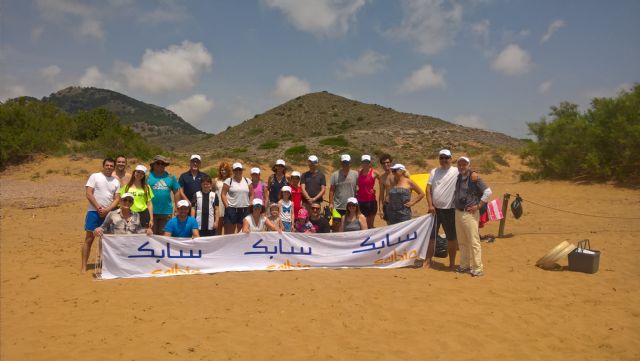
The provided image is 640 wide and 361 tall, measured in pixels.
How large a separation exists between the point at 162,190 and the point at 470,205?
4.76 metres

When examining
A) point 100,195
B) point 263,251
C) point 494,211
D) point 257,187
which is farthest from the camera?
point 494,211

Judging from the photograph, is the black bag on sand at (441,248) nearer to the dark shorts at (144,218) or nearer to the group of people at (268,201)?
the group of people at (268,201)

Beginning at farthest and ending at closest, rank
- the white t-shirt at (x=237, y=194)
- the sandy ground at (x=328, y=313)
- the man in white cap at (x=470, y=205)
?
1. the white t-shirt at (x=237, y=194)
2. the man in white cap at (x=470, y=205)
3. the sandy ground at (x=328, y=313)

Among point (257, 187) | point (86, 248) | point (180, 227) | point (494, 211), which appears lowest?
point (86, 248)

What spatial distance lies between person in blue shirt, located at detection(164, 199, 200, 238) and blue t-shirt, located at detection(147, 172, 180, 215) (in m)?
0.28

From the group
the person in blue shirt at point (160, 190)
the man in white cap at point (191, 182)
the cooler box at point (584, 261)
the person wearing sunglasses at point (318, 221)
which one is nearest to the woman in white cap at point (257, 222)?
the person wearing sunglasses at point (318, 221)

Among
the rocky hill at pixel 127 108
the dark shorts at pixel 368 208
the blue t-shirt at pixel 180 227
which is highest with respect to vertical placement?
the rocky hill at pixel 127 108

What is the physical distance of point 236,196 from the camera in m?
7.37

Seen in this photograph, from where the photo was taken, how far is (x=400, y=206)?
7406 millimetres

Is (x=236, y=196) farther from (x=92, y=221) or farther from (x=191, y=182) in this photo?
(x=92, y=221)

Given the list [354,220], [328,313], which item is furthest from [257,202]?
[328,313]

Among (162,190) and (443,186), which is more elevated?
(443,186)

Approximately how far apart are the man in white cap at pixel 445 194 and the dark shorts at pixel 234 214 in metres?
3.05

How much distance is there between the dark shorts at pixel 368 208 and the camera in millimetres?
7734
